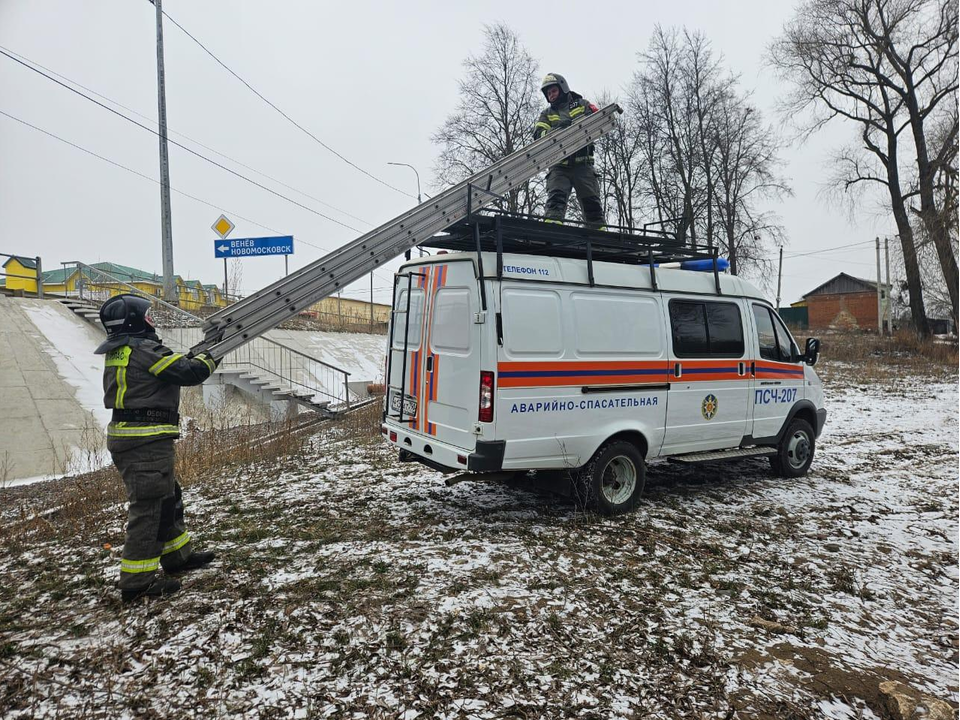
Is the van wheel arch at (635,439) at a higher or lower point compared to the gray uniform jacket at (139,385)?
lower

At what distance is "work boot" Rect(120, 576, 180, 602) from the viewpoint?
3508 mm

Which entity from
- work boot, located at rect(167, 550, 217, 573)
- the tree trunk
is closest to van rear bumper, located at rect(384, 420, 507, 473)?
work boot, located at rect(167, 550, 217, 573)

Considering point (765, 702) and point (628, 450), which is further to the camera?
point (628, 450)

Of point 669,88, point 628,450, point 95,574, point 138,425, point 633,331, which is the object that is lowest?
point 95,574

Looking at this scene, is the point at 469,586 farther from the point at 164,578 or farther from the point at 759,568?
the point at 759,568

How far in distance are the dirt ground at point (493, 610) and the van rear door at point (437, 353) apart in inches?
36.3

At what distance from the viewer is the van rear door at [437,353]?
15.9ft

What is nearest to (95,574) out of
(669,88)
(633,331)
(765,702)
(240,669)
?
(240,669)

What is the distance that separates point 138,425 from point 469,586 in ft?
7.69

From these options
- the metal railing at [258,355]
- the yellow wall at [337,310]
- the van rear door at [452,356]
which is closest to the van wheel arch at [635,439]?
the van rear door at [452,356]

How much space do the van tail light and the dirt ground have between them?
1007mm

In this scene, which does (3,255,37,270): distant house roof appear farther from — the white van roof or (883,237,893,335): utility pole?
(883,237,893,335): utility pole

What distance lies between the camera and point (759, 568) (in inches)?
169

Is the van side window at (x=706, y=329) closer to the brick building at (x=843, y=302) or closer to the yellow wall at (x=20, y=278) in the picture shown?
the yellow wall at (x=20, y=278)
